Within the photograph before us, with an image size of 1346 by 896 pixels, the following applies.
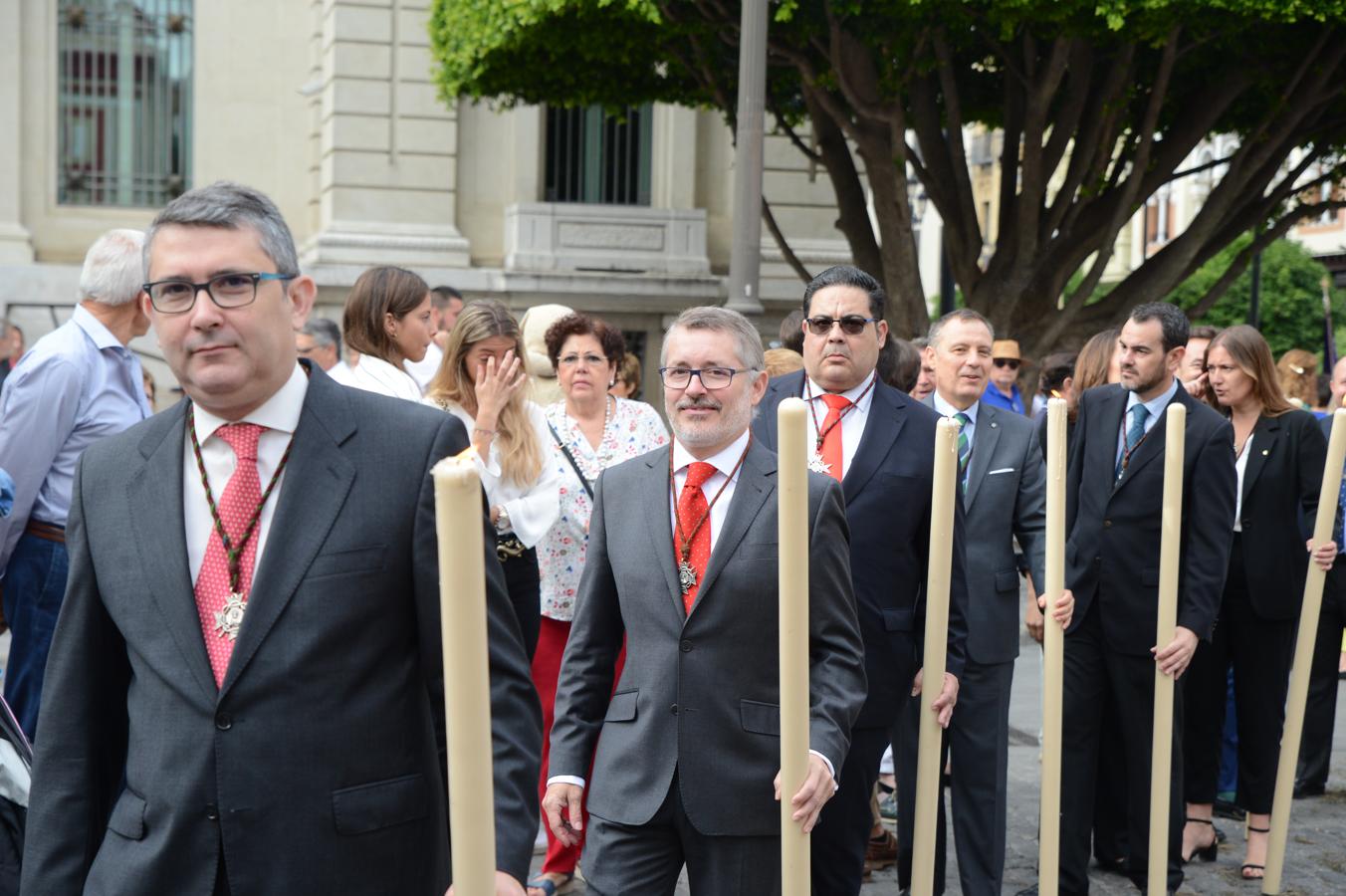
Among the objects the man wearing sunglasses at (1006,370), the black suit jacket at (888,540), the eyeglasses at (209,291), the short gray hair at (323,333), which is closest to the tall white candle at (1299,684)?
the black suit jacket at (888,540)

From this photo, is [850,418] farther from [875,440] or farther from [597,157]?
[597,157]

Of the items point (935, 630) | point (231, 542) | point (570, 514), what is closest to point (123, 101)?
point (570, 514)

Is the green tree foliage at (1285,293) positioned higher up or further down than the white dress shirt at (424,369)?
higher up

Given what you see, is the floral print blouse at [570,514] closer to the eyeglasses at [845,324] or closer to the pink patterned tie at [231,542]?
the eyeglasses at [845,324]

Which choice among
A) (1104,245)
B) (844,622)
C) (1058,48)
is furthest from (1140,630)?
(1104,245)

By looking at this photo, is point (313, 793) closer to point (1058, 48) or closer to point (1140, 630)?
point (1140, 630)

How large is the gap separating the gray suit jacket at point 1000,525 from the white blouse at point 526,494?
1.47m

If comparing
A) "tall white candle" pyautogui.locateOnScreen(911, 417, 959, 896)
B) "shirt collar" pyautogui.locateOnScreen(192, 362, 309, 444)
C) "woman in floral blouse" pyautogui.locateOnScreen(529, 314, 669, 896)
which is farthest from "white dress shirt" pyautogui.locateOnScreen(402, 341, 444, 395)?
"shirt collar" pyautogui.locateOnScreen(192, 362, 309, 444)

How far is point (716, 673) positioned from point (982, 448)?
2.35 meters

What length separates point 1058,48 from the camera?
13.8 metres

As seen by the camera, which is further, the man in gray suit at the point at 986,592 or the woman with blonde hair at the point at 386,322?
the woman with blonde hair at the point at 386,322

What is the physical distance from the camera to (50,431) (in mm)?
5156

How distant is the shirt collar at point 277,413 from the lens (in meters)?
2.66

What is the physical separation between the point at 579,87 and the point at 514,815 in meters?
15.6
